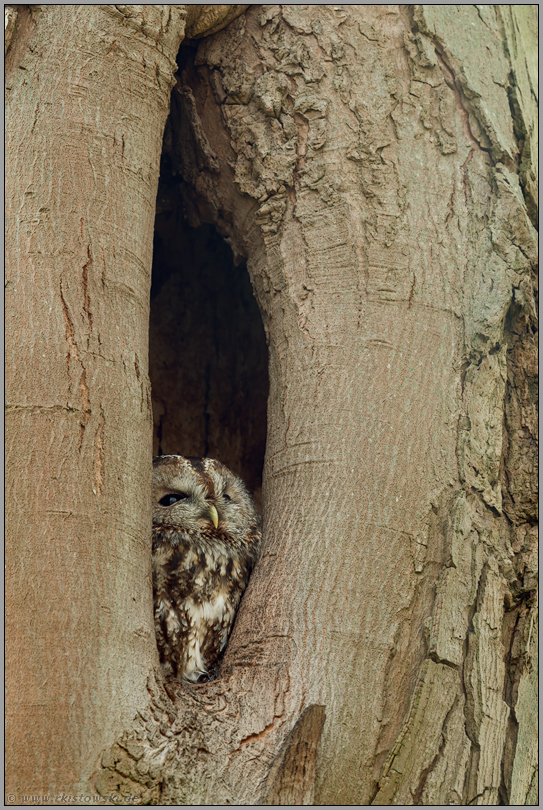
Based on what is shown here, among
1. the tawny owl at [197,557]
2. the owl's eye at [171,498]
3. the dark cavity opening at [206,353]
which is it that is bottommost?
the tawny owl at [197,557]

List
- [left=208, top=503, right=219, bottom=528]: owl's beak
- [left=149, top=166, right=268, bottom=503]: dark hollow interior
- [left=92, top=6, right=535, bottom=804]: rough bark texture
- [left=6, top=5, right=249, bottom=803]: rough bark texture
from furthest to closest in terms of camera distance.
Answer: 1. [left=149, top=166, right=268, bottom=503]: dark hollow interior
2. [left=208, top=503, right=219, bottom=528]: owl's beak
3. [left=92, top=6, right=535, bottom=804]: rough bark texture
4. [left=6, top=5, right=249, bottom=803]: rough bark texture

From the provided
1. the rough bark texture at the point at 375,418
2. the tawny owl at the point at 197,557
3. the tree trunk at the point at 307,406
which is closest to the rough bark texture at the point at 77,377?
the tree trunk at the point at 307,406

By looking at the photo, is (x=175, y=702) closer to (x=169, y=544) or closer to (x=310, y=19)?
(x=169, y=544)

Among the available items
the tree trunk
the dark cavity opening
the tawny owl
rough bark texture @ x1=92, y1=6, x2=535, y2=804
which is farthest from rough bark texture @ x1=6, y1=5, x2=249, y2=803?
the dark cavity opening

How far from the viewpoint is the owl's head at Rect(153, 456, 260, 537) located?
2.65 m

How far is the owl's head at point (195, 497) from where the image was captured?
265 centimetres

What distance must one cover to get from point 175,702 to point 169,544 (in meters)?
0.72

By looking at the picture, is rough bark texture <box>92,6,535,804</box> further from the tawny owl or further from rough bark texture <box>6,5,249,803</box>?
the tawny owl

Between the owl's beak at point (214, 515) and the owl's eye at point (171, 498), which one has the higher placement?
the owl's eye at point (171, 498)

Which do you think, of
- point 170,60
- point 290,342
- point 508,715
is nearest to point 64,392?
point 290,342

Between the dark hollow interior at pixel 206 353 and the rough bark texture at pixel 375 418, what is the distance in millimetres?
814

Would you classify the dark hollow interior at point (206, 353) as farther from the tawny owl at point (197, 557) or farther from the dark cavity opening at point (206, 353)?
the tawny owl at point (197, 557)

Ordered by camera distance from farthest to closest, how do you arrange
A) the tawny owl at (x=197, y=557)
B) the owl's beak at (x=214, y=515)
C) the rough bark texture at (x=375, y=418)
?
→ the owl's beak at (x=214, y=515)
the tawny owl at (x=197, y=557)
the rough bark texture at (x=375, y=418)

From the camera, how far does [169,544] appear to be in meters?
2.51
